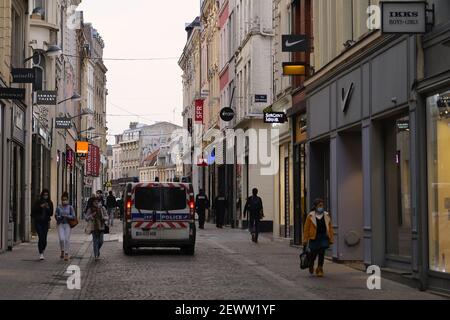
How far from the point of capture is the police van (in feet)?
84.3

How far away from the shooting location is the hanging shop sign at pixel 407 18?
1596 cm

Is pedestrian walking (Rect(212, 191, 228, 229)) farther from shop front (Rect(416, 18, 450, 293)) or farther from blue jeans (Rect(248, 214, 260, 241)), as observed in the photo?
shop front (Rect(416, 18, 450, 293))

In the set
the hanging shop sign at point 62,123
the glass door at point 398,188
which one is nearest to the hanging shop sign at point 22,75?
the glass door at point 398,188

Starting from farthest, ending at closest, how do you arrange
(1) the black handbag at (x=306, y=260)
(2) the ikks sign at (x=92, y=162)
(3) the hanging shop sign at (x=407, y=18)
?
(2) the ikks sign at (x=92, y=162) < (1) the black handbag at (x=306, y=260) < (3) the hanging shop sign at (x=407, y=18)

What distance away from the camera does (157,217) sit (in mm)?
25672

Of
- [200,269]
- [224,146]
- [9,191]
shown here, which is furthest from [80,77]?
[200,269]

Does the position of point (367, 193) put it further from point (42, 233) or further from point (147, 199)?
point (42, 233)

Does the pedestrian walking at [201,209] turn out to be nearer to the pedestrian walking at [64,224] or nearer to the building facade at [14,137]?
the building facade at [14,137]

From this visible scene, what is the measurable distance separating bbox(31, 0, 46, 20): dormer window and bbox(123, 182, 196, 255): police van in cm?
1688

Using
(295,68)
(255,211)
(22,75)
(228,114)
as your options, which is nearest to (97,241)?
(22,75)

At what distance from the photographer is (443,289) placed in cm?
1550

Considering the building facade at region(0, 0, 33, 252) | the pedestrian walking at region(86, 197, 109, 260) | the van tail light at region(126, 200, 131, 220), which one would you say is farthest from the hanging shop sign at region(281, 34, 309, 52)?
the building facade at region(0, 0, 33, 252)

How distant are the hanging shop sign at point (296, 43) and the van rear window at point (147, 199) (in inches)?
223

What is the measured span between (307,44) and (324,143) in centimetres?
307
